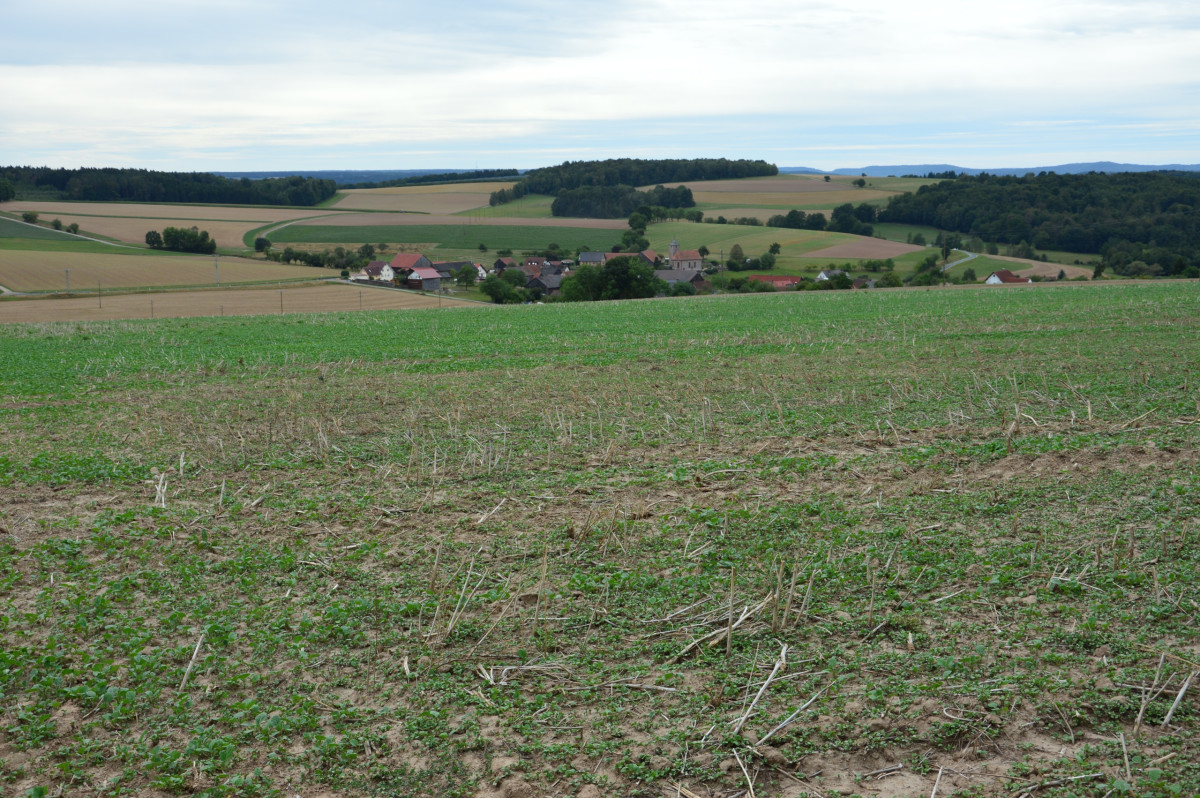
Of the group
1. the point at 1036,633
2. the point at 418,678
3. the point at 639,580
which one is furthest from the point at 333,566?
the point at 1036,633

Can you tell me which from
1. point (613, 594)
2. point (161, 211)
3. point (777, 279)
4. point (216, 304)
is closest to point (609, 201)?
point (777, 279)

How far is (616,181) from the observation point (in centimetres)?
16000

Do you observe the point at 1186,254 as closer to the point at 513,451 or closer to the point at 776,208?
the point at 776,208

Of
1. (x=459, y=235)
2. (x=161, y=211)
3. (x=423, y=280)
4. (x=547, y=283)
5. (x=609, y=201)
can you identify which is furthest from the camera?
(x=609, y=201)

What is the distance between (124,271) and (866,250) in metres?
77.6

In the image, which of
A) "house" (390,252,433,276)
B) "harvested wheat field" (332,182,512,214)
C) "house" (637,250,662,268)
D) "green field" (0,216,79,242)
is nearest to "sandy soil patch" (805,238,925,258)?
"house" (637,250,662,268)

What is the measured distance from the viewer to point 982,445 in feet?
38.3

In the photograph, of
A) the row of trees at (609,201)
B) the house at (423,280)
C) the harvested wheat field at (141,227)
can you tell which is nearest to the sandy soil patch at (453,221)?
the row of trees at (609,201)

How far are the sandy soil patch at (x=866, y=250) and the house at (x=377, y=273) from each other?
4824 cm

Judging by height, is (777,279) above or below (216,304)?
above

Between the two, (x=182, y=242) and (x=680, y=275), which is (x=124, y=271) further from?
(x=680, y=275)

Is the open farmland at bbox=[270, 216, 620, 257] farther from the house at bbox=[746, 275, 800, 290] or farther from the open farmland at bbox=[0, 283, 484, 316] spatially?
the open farmland at bbox=[0, 283, 484, 316]

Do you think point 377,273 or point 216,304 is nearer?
point 216,304

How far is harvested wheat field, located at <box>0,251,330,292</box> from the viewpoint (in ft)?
216
